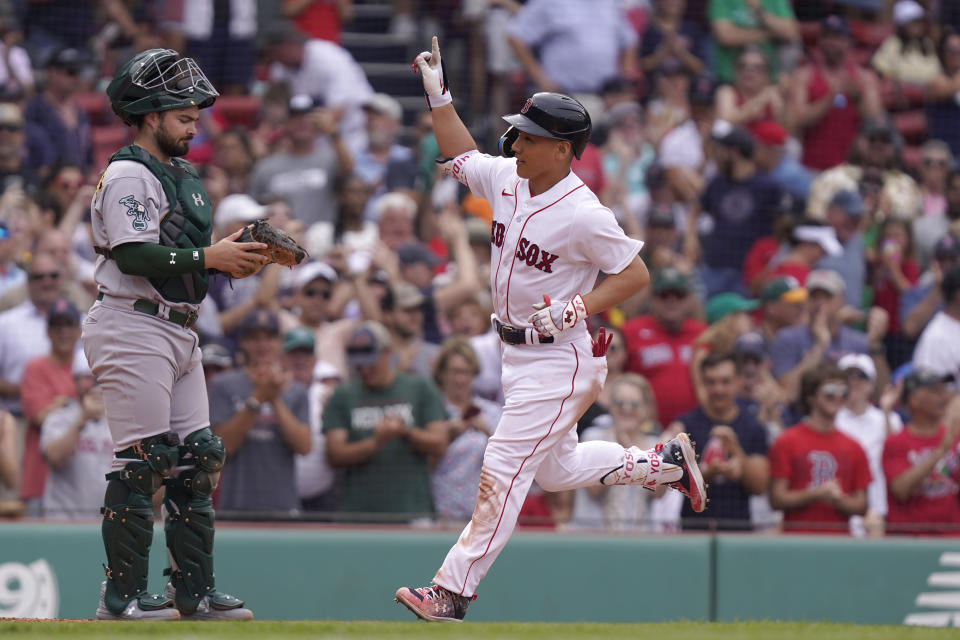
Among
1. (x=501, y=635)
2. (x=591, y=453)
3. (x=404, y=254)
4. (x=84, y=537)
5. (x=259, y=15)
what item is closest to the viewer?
(x=501, y=635)

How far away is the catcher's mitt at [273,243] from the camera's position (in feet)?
18.2

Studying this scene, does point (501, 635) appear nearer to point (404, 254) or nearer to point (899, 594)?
point (899, 594)

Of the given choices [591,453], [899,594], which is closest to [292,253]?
[591,453]

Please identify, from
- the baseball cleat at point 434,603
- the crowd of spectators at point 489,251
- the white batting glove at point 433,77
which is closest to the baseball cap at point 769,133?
the crowd of spectators at point 489,251

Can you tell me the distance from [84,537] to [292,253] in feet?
10.6

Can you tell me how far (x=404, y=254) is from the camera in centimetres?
1016

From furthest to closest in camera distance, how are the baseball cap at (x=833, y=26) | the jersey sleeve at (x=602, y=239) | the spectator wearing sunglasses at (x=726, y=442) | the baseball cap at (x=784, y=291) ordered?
1. the baseball cap at (x=833, y=26)
2. the baseball cap at (x=784, y=291)
3. the spectator wearing sunglasses at (x=726, y=442)
4. the jersey sleeve at (x=602, y=239)

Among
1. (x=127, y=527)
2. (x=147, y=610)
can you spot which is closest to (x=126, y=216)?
(x=127, y=527)

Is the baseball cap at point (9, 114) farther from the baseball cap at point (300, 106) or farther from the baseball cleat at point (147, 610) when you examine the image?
the baseball cleat at point (147, 610)

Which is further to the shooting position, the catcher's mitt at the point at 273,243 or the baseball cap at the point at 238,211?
the baseball cap at the point at 238,211

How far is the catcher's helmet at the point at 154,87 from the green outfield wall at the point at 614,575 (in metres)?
3.30

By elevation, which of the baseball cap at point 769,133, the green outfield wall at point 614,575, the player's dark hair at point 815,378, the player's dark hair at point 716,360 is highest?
the baseball cap at point 769,133

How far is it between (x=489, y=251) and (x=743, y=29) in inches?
164

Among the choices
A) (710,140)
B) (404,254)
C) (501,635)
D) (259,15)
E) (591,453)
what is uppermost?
(259,15)
